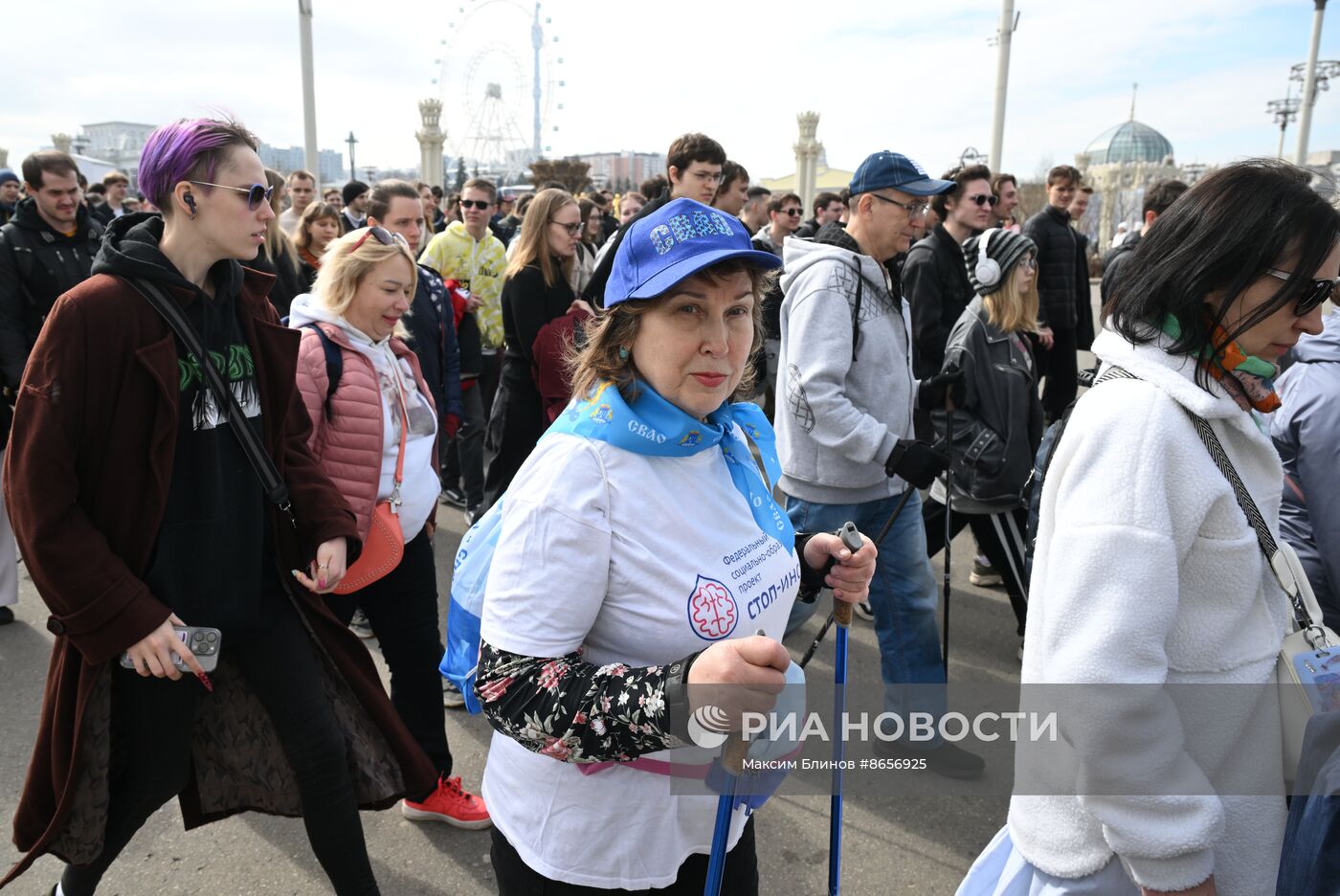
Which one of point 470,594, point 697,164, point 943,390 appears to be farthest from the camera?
point 697,164

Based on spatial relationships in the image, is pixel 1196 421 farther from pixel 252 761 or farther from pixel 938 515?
pixel 938 515

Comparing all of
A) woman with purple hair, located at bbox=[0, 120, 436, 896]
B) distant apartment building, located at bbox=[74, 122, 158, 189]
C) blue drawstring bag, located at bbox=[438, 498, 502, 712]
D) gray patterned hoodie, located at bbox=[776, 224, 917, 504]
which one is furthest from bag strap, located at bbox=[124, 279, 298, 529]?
distant apartment building, located at bbox=[74, 122, 158, 189]

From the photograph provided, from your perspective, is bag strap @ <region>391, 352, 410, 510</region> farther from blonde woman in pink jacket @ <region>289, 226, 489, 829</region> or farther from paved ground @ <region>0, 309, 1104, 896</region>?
paved ground @ <region>0, 309, 1104, 896</region>

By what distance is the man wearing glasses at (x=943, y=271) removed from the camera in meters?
5.24

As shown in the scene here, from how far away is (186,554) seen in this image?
220 cm

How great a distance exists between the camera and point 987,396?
394cm

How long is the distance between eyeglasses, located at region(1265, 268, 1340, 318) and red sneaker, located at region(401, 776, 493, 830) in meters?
2.75

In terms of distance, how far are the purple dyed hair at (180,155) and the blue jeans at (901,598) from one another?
2.31 metres

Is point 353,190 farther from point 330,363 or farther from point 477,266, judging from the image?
point 330,363

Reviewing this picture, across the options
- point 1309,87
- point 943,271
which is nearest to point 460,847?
point 943,271

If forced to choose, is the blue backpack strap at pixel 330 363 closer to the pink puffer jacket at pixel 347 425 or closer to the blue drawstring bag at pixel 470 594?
the pink puffer jacket at pixel 347 425

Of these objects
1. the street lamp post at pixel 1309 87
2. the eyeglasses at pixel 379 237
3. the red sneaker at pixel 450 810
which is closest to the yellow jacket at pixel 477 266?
the eyeglasses at pixel 379 237

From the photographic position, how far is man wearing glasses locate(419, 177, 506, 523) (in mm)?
6211

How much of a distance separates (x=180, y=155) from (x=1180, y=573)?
2.34 m
